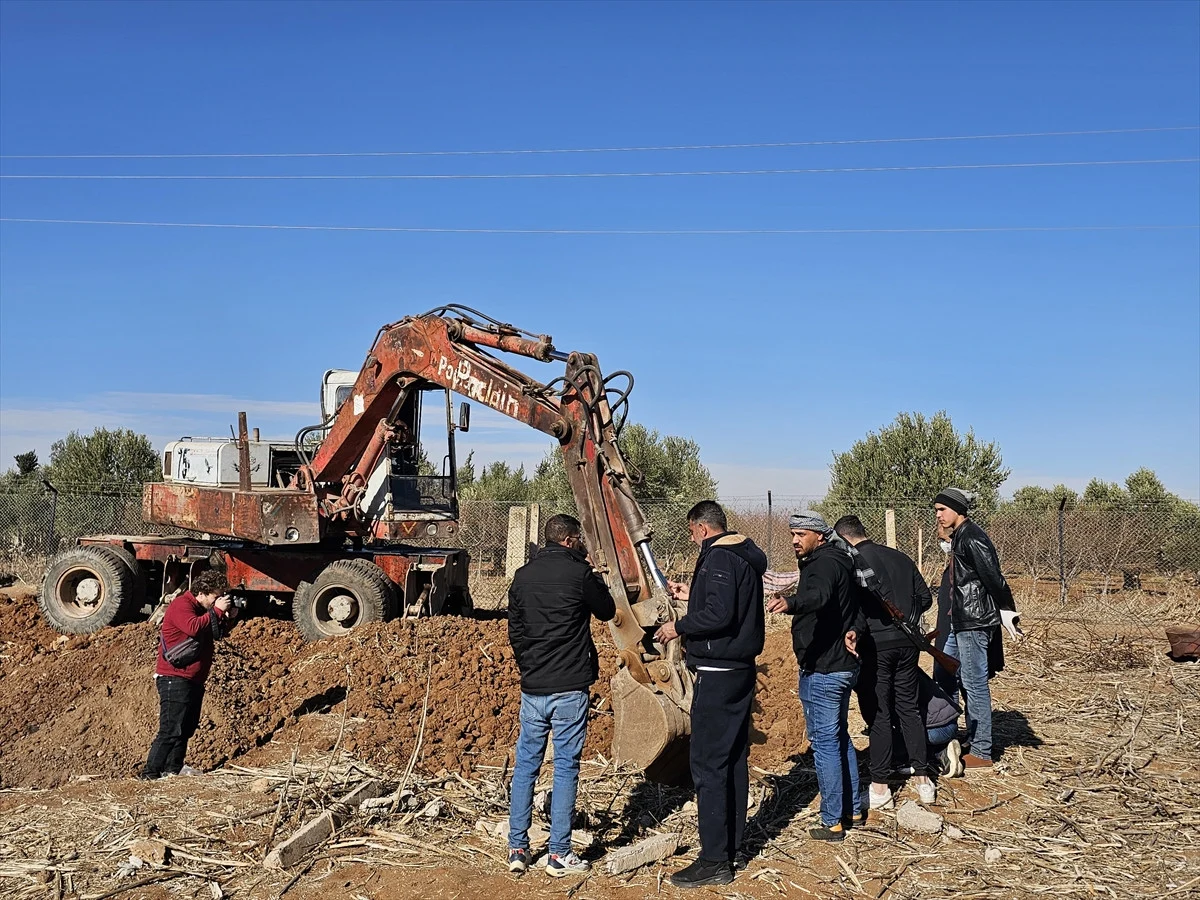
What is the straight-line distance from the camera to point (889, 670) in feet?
23.2

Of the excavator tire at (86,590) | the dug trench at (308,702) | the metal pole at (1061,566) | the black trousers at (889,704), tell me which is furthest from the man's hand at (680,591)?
the metal pole at (1061,566)

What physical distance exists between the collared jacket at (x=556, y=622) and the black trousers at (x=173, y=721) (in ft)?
10.6

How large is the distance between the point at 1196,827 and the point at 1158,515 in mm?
14860

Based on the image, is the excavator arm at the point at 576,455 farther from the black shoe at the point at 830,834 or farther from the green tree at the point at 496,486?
the green tree at the point at 496,486

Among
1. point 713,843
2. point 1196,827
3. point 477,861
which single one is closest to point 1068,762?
point 1196,827

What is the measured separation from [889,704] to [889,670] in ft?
0.77

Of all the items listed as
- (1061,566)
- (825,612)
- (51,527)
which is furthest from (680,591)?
(51,527)

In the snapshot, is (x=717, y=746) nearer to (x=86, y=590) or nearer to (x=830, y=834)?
(x=830, y=834)

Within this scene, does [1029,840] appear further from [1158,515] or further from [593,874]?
[1158,515]

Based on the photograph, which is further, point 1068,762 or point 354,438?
point 354,438

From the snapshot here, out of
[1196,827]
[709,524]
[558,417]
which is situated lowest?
[1196,827]

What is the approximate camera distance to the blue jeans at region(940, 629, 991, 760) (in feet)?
25.5

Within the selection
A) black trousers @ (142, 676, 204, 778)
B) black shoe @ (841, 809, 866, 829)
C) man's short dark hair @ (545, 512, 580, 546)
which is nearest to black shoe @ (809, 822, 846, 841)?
black shoe @ (841, 809, 866, 829)

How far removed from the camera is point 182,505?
43.6 ft
